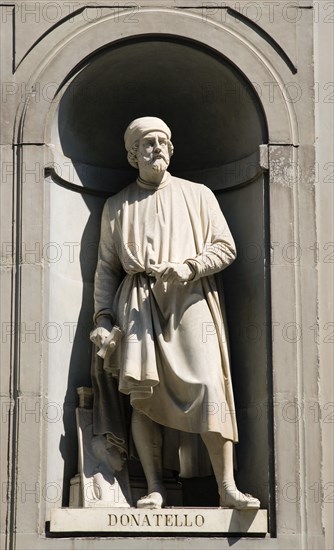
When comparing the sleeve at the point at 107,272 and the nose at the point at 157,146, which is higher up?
the nose at the point at 157,146

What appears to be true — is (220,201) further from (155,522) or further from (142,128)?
(155,522)

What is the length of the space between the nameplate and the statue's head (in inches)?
98.3

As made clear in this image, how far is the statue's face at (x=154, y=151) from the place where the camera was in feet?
46.0

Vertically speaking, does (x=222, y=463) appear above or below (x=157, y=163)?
below

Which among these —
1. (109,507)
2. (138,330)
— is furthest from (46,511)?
(138,330)

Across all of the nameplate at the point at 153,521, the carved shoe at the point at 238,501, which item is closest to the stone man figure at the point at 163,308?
the carved shoe at the point at 238,501

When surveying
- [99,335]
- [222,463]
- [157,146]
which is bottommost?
[222,463]

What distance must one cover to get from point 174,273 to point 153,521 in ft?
5.60

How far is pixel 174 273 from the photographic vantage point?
13555mm

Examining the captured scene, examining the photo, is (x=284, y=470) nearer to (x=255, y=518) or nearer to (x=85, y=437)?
(x=255, y=518)

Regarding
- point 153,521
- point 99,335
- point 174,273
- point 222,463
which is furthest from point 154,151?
point 153,521

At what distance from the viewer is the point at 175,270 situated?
13555mm

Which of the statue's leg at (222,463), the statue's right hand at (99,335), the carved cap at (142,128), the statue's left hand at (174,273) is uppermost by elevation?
the carved cap at (142,128)

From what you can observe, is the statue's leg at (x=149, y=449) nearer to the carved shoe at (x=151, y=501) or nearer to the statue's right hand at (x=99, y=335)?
the carved shoe at (x=151, y=501)
